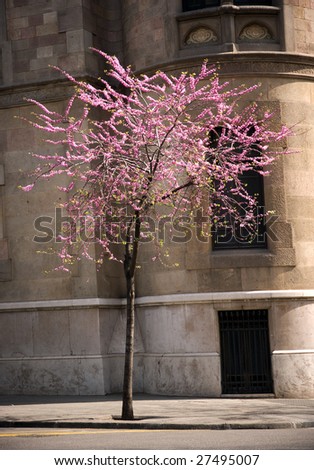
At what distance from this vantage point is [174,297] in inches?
916

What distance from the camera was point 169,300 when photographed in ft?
76.5

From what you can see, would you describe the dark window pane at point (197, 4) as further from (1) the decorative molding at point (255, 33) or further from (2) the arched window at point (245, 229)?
(2) the arched window at point (245, 229)

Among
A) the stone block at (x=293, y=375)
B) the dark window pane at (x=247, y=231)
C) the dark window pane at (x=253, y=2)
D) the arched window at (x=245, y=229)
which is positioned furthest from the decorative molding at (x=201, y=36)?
the stone block at (x=293, y=375)

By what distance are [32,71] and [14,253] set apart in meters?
4.54

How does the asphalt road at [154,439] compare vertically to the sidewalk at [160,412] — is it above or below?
below

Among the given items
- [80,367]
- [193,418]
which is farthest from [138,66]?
[193,418]

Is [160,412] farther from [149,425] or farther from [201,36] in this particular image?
[201,36]

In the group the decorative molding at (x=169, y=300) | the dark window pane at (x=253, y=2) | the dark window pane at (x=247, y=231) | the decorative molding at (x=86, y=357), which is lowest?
the decorative molding at (x=86, y=357)

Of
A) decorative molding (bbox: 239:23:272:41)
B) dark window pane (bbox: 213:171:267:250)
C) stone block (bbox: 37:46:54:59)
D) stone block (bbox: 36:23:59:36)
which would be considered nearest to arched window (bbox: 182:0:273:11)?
decorative molding (bbox: 239:23:272:41)

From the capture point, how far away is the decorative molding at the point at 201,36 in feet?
76.8

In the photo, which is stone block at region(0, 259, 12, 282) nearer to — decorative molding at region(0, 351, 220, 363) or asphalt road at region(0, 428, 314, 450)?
decorative molding at region(0, 351, 220, 363)

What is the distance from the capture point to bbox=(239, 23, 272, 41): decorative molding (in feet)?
76.6

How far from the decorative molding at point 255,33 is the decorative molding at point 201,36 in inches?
26.3

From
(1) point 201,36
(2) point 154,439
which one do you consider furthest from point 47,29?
(2) point 154,439
